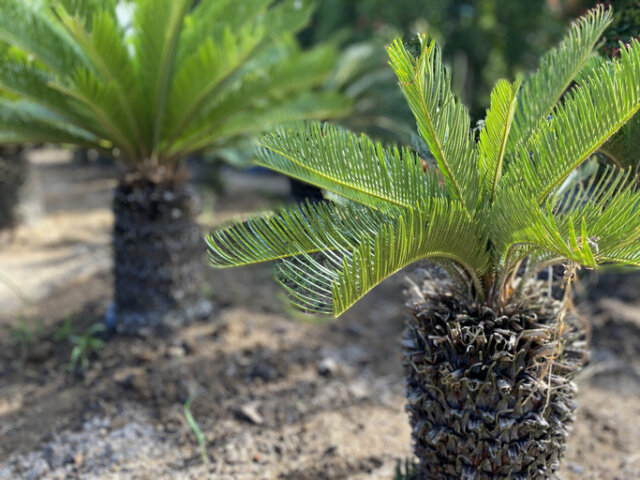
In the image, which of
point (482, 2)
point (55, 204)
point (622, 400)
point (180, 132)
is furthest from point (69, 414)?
point (482, 2)

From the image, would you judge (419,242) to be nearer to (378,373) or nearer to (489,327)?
(489,327)

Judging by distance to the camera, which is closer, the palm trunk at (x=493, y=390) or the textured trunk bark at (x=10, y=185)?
the palm trunk at (x=493, y=390)

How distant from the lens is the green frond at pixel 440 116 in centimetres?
174

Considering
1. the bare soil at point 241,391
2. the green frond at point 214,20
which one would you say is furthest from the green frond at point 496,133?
the green frond at point 214,20

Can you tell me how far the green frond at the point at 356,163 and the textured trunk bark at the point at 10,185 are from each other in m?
6.00

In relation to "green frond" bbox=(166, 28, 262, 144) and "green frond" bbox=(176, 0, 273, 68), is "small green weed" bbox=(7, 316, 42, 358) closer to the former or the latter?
"green frond" bbox=(166, 28, 262, 144)

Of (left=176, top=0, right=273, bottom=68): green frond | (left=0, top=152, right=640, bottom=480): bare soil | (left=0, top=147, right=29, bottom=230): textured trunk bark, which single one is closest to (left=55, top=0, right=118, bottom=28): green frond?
(left=176, top=0, right=273, bottom=68): green frond

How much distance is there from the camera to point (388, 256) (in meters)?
Answer: 1.69

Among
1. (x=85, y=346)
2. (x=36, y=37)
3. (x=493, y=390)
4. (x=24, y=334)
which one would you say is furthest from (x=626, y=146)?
(x=24, y=334)

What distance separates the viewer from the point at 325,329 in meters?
4.59

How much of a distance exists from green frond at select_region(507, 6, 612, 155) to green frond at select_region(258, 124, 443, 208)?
449 mm

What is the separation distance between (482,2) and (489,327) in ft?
25.7

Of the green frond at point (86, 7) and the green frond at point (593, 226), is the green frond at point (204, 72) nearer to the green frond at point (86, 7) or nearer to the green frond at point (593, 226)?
the green frond at point (86, 7)

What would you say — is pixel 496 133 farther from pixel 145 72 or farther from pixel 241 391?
pixel 145 72
